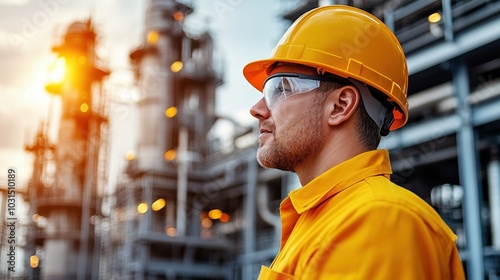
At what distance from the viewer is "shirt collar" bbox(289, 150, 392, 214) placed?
5.27 ft

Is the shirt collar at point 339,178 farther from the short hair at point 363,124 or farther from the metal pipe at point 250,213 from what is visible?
the metal pipe at point 250,213

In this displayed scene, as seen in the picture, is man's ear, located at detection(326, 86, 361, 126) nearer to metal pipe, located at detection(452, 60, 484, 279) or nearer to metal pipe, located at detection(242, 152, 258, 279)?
metal pipe, located at detection(452, 60, 484, 279)

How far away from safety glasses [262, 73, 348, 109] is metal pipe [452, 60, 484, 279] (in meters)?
11.1

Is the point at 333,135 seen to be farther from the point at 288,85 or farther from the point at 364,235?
the point at 364,235

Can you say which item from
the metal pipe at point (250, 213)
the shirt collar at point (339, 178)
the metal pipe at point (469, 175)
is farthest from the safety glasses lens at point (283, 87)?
the metal pipe at point (250, 213)

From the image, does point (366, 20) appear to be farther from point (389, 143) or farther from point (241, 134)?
point (241, 134)

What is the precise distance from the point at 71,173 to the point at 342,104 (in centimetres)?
2242

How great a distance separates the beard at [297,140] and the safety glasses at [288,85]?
0.06 metres

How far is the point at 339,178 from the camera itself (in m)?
1.62

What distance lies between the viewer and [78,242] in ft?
74.8

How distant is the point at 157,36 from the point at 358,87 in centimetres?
2531

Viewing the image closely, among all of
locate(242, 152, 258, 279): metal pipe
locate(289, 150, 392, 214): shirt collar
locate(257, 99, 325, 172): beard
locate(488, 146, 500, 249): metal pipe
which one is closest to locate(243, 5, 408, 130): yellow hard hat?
locate(257, 99, 325, 172): beard

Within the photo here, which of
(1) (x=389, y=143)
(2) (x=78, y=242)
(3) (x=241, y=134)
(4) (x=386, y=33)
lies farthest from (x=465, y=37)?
(2) (x=78, y=242)

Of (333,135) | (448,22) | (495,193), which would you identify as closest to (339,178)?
(333,135)
